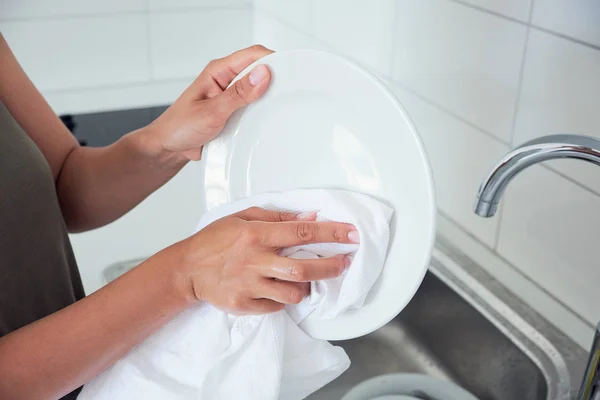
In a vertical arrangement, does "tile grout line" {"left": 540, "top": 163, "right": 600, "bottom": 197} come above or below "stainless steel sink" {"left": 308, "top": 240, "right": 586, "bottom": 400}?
above

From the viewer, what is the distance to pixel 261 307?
62cm

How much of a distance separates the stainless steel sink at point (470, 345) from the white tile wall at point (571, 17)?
0.35m

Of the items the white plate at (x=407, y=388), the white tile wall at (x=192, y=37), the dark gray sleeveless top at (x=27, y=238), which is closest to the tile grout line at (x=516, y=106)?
the white plate at (x=407, y=388)

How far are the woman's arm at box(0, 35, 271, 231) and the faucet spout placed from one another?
0.28 meters

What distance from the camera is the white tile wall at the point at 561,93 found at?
0.77m

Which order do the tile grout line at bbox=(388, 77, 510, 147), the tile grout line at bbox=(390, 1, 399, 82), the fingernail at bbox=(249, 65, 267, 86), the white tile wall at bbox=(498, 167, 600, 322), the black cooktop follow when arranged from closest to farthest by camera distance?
the fingernail at bbox=(249, 65, 267, 86) < the white tile wall at bbox=(498, 167, 600, 322) < the tile grout line at bbox=(388, 77, 510, 147) < the tile grout line at bbox=(390, 1, 399, 82) < the black cooktop

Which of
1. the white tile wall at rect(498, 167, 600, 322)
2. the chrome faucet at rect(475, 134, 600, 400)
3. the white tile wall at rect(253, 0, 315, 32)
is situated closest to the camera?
the chrome faucet at rect(475, 134, 600, 400)

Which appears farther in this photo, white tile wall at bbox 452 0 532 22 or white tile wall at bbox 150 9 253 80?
white tile wall at bbox 150 9 253 80

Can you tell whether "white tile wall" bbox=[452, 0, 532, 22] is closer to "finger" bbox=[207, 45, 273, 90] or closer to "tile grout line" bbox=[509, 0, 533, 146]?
"tile grout line" bbox=[509, 0, 533, 146]

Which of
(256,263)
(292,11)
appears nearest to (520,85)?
(256,263)

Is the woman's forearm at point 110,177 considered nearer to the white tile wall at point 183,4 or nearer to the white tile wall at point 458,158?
the white tile wall at point 458,158

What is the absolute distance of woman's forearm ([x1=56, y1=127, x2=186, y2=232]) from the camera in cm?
90

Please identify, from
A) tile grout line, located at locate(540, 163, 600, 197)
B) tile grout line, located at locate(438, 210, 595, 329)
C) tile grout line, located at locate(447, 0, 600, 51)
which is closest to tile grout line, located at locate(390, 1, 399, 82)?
tile grout line, located at locate(447, 0, 600, 51)

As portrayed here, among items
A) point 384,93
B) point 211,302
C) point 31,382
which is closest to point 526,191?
point 384,93
